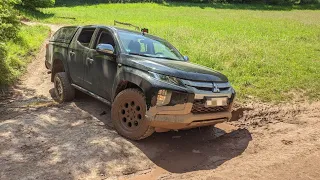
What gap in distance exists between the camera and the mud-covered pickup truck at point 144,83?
4.62m

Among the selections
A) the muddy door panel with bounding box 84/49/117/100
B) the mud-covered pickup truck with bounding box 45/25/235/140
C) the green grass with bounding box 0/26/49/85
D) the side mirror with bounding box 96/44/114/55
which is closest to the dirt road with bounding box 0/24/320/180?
the mud-covered pickup truck with bounding box 45/25/235/140

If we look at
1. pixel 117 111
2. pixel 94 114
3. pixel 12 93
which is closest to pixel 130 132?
pixel 117 111

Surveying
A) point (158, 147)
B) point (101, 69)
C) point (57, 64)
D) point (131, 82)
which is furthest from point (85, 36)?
point (158, 147)

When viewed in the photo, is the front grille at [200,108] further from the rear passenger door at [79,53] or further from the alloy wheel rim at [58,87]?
the alloy wheel rim at [58,87]

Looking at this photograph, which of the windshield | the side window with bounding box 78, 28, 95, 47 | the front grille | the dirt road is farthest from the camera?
the side window with bounding box 78, 28, 95, 47

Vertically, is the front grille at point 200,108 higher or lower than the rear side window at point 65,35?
lower

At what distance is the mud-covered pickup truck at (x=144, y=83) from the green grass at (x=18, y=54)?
284 cm

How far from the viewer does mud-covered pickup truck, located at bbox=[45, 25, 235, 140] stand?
4617 millimetres

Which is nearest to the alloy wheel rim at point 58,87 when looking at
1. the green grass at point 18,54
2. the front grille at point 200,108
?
the green grass at point 18,54

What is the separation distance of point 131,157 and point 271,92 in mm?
4272

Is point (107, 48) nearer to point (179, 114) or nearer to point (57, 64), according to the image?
point (179, 114)

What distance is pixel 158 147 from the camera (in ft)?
16.7

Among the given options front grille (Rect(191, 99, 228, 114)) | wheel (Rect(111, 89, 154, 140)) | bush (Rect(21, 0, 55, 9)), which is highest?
bush (Rect(21, 0, 55, 9))

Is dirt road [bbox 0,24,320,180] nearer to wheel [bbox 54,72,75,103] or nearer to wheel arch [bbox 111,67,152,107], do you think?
wheel [bbox 54,72,75,103]
